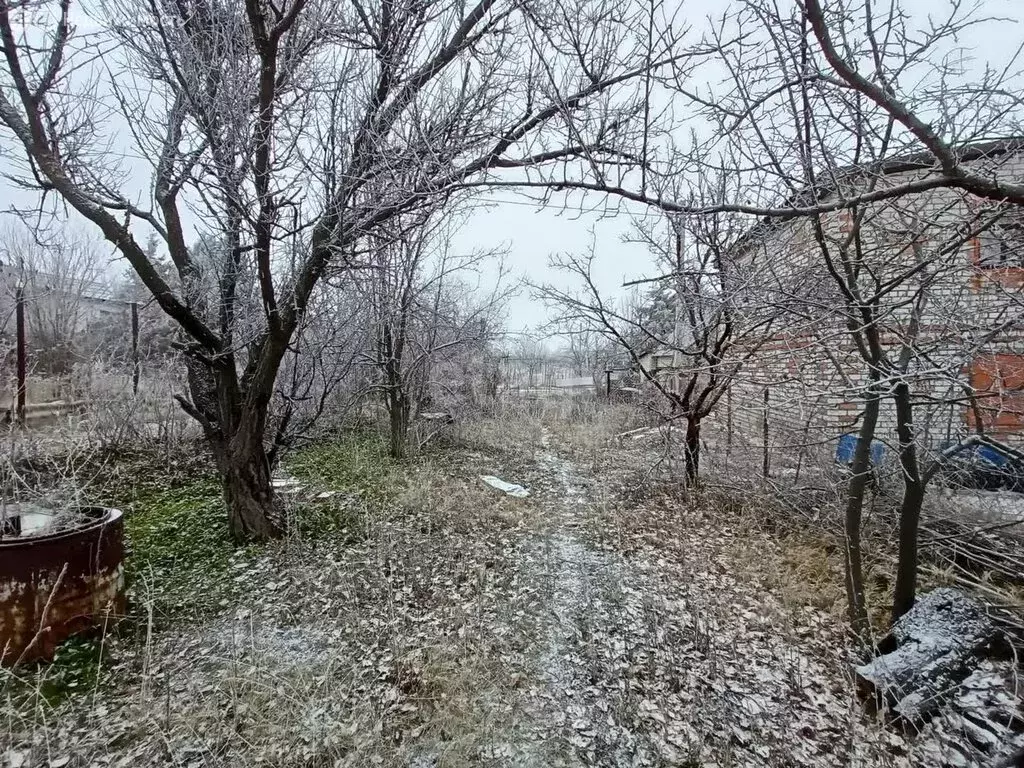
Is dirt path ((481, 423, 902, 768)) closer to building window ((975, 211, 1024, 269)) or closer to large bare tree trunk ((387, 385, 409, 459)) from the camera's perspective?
building window ((975, 211, 1024, 269))

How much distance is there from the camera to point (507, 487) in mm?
6293

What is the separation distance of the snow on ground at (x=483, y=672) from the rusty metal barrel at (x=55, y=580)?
314mm

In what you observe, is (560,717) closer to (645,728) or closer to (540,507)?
(645,728)

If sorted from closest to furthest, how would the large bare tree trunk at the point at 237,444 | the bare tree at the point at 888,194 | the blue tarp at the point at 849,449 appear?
the bare tree at the point at 888,194 < the large bare tree trunk at the point at 237,444 < the blue tarp at the point at 849,449

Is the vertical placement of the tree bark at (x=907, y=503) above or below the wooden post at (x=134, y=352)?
below

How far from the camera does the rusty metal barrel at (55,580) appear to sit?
8.22ft

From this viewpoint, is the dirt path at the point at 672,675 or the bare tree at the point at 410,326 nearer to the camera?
the dirt path at the point at 672,675

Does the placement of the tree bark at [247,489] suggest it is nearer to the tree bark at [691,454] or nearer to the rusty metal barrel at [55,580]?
the rusty metal barrel at [55,580]

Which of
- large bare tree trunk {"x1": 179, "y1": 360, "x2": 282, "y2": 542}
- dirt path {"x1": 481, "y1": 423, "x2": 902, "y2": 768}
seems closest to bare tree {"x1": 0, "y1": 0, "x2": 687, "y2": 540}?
large bare tree trunk {"x1": 179, "y1": 360, "x2": 282, "y2": 542}

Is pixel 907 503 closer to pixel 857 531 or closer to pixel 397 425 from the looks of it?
pixel 857 531

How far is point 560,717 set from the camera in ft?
7.80

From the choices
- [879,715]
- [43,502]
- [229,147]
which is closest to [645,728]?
[879,715]

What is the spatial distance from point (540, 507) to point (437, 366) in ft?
13.6

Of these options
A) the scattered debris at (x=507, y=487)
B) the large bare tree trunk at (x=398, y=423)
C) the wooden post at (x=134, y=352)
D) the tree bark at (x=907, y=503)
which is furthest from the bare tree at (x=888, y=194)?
the wooden post at (x=134, y=352)
